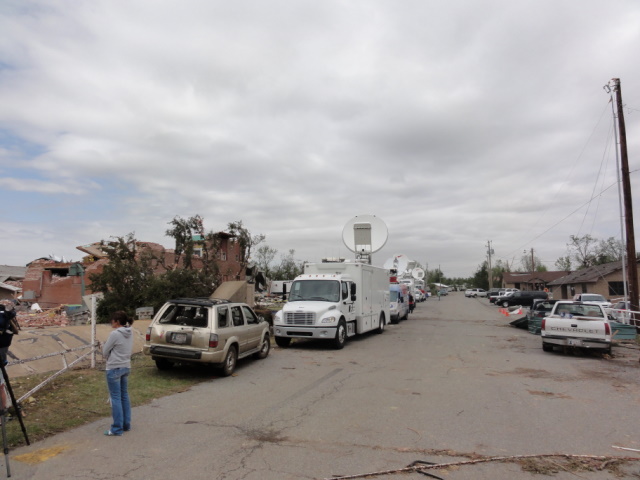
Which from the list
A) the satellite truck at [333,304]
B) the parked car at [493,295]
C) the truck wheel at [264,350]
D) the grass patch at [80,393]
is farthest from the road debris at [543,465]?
the parked car at [493,295]

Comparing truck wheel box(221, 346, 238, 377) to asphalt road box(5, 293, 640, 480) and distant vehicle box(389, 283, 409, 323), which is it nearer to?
asphalt road box(5, 293, 640, 480)

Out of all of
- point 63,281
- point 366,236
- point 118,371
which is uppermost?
point 366,236

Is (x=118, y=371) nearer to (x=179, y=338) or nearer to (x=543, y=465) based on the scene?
(x=179, y=338)

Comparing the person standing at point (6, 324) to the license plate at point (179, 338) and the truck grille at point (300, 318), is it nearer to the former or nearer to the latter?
the license plate at point (179, 338)

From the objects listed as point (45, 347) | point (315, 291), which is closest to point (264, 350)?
point (315, 291)

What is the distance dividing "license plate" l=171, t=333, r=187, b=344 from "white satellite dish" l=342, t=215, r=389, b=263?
45.7ft

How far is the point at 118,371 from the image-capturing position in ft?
20.1

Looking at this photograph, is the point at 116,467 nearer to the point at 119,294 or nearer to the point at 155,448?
the point at 155,448

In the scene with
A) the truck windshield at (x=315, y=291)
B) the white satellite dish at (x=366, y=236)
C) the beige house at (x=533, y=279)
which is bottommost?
the truck windshield at (x=315, y=291)

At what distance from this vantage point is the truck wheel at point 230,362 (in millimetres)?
10008

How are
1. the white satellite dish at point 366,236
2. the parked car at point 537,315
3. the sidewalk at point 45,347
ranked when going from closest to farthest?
1. the sidewalk at point 45,347
2. the parked car at point 537,315
3. the white satellite dish at point 366,236

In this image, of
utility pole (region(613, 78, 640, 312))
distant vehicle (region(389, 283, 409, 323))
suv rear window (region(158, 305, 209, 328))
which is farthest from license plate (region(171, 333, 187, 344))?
utility pole (region(613, 78, 640, 312))

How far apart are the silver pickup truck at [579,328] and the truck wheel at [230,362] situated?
969cm

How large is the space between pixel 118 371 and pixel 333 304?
32.7 ft
